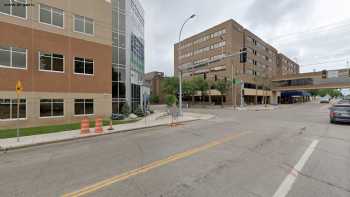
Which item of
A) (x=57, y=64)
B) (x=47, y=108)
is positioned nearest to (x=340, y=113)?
(x=57, y=64)

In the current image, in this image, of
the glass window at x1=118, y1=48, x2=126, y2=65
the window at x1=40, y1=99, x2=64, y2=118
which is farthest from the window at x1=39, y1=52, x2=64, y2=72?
the glass window at x1=118, y1=48, x2=126, y2=65

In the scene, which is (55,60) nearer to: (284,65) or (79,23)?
(79,23)

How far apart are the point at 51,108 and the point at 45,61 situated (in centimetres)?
413

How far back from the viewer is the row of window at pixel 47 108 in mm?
14458

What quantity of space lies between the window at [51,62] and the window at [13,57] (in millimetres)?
1154

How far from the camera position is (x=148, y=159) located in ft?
20.8

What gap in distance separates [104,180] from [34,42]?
16.3 meters

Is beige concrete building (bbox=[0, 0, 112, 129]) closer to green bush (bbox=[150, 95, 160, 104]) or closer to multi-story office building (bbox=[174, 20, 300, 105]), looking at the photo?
multi-story office building (bbox=[174, 20, 300, 105])

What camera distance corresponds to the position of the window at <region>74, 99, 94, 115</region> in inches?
720

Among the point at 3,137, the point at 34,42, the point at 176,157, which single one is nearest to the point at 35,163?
the point at 176,157

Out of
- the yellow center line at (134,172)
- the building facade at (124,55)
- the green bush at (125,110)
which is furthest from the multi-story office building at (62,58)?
the yellow center line at (134,172)

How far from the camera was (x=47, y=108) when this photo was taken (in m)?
16.5

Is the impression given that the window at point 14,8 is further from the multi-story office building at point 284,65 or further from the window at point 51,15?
the multi-story office building at point 284,65

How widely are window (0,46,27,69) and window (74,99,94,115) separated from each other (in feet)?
16.8
